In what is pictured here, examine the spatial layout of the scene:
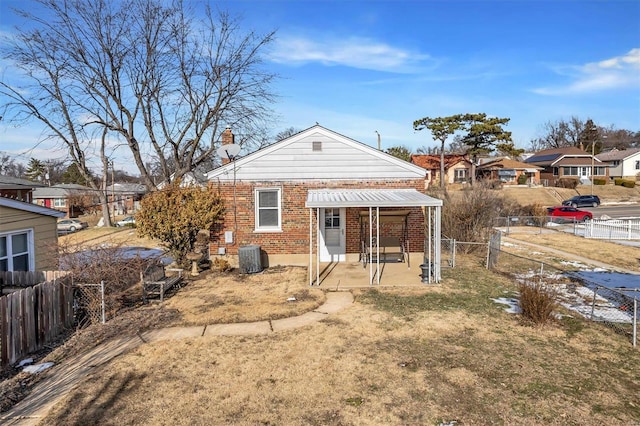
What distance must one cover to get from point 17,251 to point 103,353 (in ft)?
23.4

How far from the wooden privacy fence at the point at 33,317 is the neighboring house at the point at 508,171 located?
179ft

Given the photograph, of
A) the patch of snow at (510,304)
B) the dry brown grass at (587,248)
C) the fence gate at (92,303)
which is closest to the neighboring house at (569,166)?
the dry brown grass at (587,248)

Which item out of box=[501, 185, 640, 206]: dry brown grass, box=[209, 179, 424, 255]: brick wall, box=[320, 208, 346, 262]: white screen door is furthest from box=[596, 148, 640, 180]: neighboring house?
box=[320, 208, 346, 262]: white screen door

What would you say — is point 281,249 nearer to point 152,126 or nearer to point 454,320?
point 454,320

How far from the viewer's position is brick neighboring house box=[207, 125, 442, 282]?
14000 mm

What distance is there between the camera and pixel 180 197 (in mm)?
13219

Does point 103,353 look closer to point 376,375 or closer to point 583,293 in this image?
point 376,375

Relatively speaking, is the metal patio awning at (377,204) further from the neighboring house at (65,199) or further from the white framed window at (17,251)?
the neighboring house at (65,199)

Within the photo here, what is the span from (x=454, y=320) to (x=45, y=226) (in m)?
12.7

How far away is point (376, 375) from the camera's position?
5.98 metres

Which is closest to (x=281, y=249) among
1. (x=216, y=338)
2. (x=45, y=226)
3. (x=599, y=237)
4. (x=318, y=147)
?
(x=318, y=147)

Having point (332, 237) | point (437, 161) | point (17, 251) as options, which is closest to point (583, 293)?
point (332, 237)

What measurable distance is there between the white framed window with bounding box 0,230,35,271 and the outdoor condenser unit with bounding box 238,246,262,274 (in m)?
6.22

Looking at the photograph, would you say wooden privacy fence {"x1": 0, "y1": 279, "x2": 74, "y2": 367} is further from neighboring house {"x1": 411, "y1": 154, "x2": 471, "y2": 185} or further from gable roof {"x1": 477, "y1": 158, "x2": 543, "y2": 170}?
gable roof {"x1": 477, "y1": 158, "x2": 543, "y2": 170}
